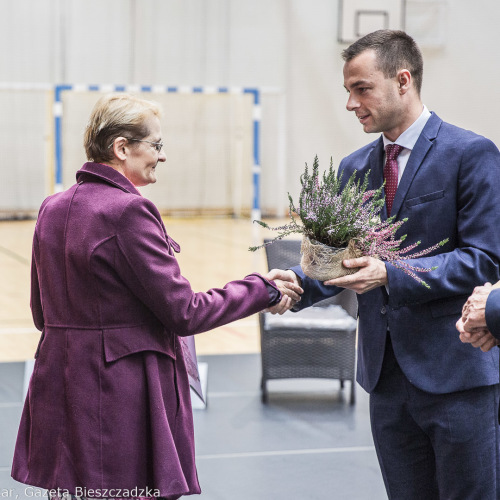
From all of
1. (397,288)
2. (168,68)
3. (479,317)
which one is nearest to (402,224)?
(397,288)

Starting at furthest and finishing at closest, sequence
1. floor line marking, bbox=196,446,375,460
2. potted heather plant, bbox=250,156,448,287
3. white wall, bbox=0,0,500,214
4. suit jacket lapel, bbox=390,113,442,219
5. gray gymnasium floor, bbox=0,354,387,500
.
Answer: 1. white wall, bbox=0,0,500,214
2. floor line marking, bbox=196,446,375,460
3. gray gymnasium floor, bbox=0,354,387,500
4. suit jacket lapel, bbox=390,113,442,219
5. potted heather plant, bbox=250,156,448,287

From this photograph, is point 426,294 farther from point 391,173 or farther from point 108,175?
point 108,175

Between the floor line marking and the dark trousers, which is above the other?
the dark trousers

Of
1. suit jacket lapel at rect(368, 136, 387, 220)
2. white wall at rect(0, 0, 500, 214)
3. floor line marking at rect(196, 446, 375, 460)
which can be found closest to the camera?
suit jacket lapel at rect(368, 136, 387, 220)

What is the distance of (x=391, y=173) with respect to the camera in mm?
2160

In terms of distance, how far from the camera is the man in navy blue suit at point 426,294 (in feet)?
6.50

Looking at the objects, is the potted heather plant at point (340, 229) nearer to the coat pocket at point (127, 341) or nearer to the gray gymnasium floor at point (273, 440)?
the coat pocket at point (127, 341)

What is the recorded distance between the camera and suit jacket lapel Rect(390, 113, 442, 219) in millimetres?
2061

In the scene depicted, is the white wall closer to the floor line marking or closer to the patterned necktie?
the floor line marking

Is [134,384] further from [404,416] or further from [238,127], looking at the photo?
[238,127]

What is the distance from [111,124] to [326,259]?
642mm

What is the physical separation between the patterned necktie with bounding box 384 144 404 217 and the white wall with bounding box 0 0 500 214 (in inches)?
394

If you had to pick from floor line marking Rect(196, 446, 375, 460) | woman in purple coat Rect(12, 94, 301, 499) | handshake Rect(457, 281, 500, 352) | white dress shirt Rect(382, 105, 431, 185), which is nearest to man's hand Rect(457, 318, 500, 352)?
handshake Rect(457, 281, 500, 352)

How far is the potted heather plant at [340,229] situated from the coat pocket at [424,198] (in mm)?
91
